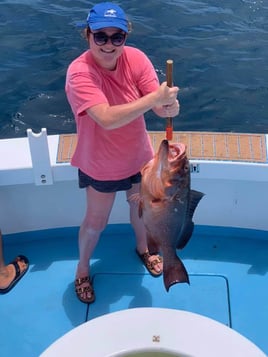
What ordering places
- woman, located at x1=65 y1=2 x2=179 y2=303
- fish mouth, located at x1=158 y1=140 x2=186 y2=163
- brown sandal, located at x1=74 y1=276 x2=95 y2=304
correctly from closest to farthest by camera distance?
fish mouth, located at x1=158 y1=140 x2=186 y2=163, woman, located at x1=65 y1=2 x2=179 y2=303, brown sandal, located at x1=74 y1=276 x2=95 y2=304

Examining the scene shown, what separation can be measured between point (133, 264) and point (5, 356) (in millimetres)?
1161

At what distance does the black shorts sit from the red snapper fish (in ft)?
1.82

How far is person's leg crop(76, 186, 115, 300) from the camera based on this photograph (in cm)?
334

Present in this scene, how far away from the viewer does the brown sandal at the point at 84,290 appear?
3652mm

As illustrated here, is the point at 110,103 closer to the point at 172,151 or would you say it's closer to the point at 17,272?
the point at 172,151

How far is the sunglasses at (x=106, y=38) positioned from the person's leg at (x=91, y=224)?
37.5 inches

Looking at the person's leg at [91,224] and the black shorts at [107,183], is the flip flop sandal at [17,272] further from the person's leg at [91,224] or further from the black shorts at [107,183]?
the black shorts at [107,183]

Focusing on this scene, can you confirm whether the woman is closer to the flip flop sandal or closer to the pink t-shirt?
the pink t-shirt

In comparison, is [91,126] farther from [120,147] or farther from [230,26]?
[230,26]

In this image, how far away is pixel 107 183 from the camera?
10.6 ft

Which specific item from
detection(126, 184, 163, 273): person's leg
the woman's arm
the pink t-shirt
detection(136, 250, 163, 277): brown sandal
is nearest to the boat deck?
detection(126, 184, 163, 273): person's leg

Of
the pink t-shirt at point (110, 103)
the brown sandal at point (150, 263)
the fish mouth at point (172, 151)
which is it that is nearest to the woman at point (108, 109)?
the pink t-shirt at point (110, 103)

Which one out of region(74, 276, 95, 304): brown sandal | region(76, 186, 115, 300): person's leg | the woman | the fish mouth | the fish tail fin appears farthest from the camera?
region(74, 276, 95, 304): brown sandal

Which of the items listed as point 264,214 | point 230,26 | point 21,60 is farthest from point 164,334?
point 230,26
